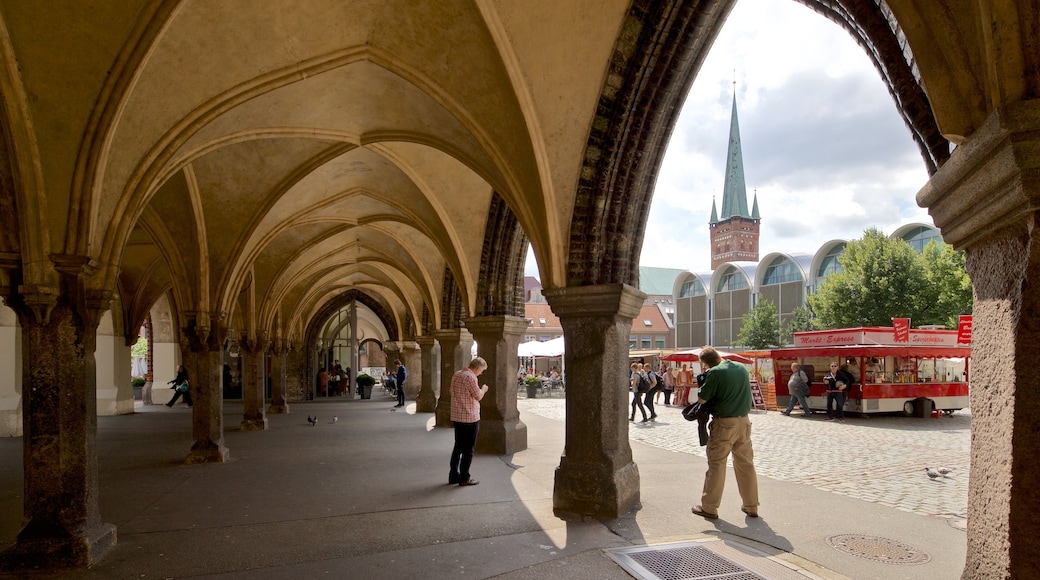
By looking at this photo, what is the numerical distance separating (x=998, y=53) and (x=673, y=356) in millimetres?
18325

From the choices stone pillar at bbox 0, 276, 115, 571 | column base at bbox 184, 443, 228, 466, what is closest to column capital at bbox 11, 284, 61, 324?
stone pillar at bbox 0, 276, 115, 571

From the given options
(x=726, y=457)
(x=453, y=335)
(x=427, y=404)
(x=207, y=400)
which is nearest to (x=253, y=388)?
(x=453, y=335)

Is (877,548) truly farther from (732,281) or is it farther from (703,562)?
(732,281)

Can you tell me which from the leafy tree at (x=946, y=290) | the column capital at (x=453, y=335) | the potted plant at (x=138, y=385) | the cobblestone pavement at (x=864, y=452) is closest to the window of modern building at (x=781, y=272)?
the leafy tree at (x=946, y=290)

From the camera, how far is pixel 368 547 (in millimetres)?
4555

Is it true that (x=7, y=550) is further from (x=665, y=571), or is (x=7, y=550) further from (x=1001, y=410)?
(x=1001, y=410)

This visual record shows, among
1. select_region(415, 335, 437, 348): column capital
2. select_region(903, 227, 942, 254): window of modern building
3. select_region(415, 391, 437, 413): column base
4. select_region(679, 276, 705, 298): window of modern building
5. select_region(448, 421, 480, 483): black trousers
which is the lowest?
select_region(415, 391, 437, 413): column base

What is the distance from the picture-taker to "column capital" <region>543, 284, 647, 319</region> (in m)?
5.71

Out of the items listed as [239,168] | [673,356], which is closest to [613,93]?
[239,168]

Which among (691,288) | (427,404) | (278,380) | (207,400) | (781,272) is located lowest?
(427,404)

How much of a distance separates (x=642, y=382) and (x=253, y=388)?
26.2ft

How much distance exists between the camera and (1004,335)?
2.02 meters

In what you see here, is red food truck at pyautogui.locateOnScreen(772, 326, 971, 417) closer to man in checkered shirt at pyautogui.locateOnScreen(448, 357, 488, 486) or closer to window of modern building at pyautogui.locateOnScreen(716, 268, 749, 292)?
man in checkered shirt at pyautogui.locateOnScreen(448, 357, 488, 486)

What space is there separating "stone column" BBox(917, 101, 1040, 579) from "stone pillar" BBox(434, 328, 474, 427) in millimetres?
10427
